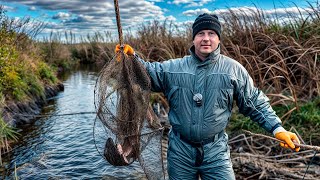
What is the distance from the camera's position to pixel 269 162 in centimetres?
548

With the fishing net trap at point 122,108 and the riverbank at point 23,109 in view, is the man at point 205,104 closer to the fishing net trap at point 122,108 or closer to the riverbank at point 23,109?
the fishing net trap at point 122,108

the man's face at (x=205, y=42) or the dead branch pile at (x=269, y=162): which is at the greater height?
the man's face at (x=205, y=42)

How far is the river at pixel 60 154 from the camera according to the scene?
19.2 feet

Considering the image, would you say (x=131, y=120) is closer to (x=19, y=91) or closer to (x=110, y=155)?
(x=110, y=155)

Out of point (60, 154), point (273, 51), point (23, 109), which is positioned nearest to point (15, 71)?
point (23, 109)

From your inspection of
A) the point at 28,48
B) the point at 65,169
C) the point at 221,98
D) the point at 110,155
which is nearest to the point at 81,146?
the point at 65,169

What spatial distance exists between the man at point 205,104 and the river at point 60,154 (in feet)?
6.68

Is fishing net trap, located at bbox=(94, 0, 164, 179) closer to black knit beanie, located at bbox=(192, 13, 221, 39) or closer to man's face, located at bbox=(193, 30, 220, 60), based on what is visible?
man's face, located at bbox=(193, 30, 220, 60)

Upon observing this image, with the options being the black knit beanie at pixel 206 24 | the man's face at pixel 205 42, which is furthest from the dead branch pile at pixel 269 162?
the black knit beanie at pixel 206 24

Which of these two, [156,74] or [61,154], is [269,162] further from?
[61,154]

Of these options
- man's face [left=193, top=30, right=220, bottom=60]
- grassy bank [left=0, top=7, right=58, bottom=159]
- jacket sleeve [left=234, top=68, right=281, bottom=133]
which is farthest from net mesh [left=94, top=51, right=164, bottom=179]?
grassy bank [left=0, top=7, right=58, bottom=159]

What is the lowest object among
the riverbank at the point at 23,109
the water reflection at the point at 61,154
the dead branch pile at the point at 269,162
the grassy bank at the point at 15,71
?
the water reflection at the point at 61,154

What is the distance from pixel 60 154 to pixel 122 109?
404 centimetres

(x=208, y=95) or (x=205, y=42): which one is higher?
(x=205, y=42)
